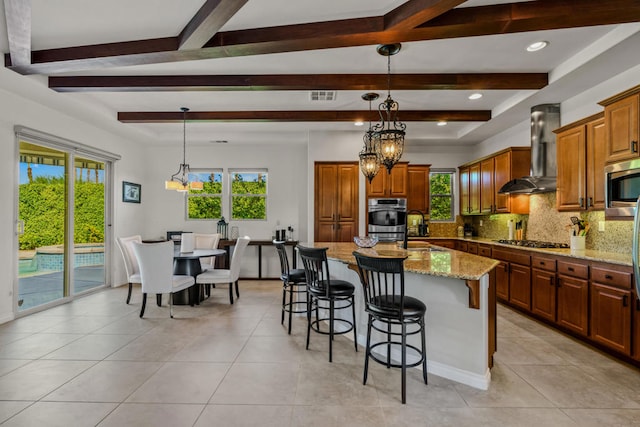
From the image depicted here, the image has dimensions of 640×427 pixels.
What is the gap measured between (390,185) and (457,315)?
370 centimetres

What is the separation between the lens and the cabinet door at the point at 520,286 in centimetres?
412

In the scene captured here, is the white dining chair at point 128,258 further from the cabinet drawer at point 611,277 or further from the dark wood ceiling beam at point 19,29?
the cabinet drawer at point 611,277

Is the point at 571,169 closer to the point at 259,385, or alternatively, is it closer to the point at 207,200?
the point at 259,385

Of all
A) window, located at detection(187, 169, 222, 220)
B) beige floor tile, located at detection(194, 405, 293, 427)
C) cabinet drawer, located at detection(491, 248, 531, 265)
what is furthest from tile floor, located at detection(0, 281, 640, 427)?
window, located at detection(187, 169, 222, 220)

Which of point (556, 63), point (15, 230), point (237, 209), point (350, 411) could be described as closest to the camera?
point (350, 411)

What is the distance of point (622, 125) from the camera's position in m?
3.07

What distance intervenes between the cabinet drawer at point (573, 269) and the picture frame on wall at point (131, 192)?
697 centimetres

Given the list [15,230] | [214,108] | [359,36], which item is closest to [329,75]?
[359,36]

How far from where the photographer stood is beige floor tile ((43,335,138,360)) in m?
3.04

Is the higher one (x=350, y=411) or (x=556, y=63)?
(x=556, y=63)

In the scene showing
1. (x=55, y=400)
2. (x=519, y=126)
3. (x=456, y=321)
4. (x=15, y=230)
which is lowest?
(x=55, y=400)

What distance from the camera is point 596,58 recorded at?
3.15 m

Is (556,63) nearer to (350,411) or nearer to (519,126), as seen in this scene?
(519,126)

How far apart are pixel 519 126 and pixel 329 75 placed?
11.3 feet
